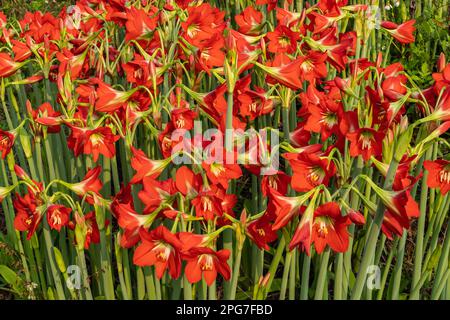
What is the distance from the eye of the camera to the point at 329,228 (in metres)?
1.51

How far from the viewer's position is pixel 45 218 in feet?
6.33

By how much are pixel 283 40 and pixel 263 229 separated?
0.79 m

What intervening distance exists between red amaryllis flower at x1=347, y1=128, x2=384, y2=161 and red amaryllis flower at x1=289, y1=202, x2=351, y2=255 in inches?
8.3

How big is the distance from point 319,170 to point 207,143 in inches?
12.0

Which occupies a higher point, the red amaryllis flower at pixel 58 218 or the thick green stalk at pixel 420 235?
the red amaryllis flower at pixel 58 218

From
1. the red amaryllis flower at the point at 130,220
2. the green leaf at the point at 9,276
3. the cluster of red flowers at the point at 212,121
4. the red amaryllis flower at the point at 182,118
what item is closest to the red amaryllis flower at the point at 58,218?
the cluster of red flowers at the point at 212,121

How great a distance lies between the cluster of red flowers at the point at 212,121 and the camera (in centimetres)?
151

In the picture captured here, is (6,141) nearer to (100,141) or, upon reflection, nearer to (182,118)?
(100,141)

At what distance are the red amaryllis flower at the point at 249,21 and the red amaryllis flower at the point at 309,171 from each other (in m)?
0.90

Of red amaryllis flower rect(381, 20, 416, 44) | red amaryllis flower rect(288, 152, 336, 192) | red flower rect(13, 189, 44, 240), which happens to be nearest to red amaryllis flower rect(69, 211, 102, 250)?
red flower rect(13, 189, 44, 240)

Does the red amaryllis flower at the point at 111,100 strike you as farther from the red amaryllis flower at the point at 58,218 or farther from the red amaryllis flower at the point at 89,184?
the red amaryllis flower at the point at 58,218
